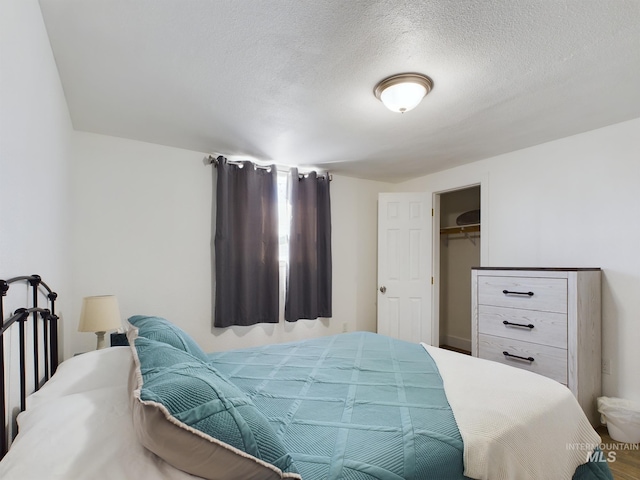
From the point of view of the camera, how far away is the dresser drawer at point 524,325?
8.12 feet

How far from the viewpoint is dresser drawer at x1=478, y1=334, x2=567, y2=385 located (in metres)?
2.46

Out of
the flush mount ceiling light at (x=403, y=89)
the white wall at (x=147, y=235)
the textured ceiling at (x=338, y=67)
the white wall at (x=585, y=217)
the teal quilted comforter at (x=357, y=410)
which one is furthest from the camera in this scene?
the white wall at (x=147, y=235)

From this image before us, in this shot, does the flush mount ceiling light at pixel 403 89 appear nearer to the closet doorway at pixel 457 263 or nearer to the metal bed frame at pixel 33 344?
the metal bed frame at pixel 33 344

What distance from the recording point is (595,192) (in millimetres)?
2742

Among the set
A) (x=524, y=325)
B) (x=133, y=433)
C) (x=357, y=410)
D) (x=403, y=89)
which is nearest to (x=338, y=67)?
(x=403, y=89)

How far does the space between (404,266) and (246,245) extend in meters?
1.96

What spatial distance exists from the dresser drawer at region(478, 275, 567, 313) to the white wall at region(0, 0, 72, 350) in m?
3.11

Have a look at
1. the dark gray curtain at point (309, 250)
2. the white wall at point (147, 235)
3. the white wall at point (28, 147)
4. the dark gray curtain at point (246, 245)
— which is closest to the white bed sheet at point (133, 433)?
the white wall at point (28, 147)

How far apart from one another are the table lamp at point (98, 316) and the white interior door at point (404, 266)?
2.90 meters

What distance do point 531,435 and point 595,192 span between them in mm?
2365

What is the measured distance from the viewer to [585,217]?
280cm

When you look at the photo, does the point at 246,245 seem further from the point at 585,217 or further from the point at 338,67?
the point at 585,217

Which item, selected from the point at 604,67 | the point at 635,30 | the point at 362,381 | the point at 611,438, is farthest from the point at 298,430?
the point at 611,438

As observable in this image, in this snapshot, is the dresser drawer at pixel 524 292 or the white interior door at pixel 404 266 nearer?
the dresser drawer at pixel 524 292
